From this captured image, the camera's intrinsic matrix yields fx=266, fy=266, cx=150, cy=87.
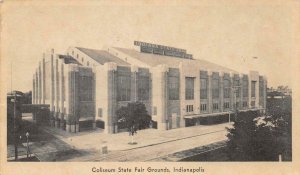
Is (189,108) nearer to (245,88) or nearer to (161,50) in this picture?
(161,50)

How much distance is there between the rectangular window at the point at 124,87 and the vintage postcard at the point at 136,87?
12 centimetres

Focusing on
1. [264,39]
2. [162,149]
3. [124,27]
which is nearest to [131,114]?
[162,149]

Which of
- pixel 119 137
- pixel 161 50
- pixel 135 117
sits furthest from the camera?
pixel 161 50

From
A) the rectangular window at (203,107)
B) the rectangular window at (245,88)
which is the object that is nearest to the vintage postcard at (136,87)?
the rectangular window at (203,107)

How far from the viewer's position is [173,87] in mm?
33031

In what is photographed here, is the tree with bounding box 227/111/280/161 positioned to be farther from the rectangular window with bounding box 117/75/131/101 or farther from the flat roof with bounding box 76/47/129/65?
the flat roof with bounding box 76/47/129/65

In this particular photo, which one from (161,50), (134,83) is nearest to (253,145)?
(134,83)

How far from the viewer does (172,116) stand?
107ft

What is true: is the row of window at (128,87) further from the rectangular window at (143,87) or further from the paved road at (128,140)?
the paved road at (128,140)

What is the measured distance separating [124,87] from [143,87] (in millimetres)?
2758

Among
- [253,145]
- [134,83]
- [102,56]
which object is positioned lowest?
[253,145]

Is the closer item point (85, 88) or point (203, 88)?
point (85, 88)

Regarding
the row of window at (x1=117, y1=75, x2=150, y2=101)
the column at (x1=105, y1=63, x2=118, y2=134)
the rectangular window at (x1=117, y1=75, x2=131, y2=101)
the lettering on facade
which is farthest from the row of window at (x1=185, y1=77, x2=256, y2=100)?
the column at (x1=105, y1=63, x2=118, y2=134)

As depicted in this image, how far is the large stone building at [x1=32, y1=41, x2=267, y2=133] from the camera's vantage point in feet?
96.3
